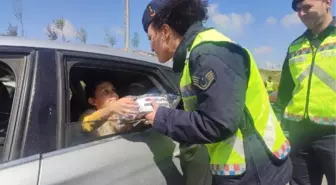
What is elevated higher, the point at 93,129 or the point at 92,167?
the point at 93,129

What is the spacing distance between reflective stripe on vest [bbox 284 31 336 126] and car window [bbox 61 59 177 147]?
0.86m

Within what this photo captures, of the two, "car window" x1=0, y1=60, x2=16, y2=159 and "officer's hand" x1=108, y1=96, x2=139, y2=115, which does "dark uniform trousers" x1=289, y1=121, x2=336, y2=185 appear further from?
"car window" x1=0, y1=60, x2=16, y2=159

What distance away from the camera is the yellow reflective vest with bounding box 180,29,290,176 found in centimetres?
166

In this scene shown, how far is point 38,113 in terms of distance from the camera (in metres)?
1.55

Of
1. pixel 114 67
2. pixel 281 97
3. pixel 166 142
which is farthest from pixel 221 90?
pixel 281 97

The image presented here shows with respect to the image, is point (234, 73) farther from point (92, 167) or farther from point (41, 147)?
point (41, 147)

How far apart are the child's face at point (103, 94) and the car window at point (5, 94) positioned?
0.56 metres

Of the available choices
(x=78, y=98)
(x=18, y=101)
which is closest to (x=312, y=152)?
(x=78, y=98)

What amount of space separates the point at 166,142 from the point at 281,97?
114cm

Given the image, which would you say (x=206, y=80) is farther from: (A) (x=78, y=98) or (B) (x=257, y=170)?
(A) (x=78, y=98)

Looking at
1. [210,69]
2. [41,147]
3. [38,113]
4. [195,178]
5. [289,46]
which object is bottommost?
[195,178]

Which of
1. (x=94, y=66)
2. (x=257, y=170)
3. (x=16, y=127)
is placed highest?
(x=94, y=66)

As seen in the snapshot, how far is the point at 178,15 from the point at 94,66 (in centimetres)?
57

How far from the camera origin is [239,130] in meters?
1.67
